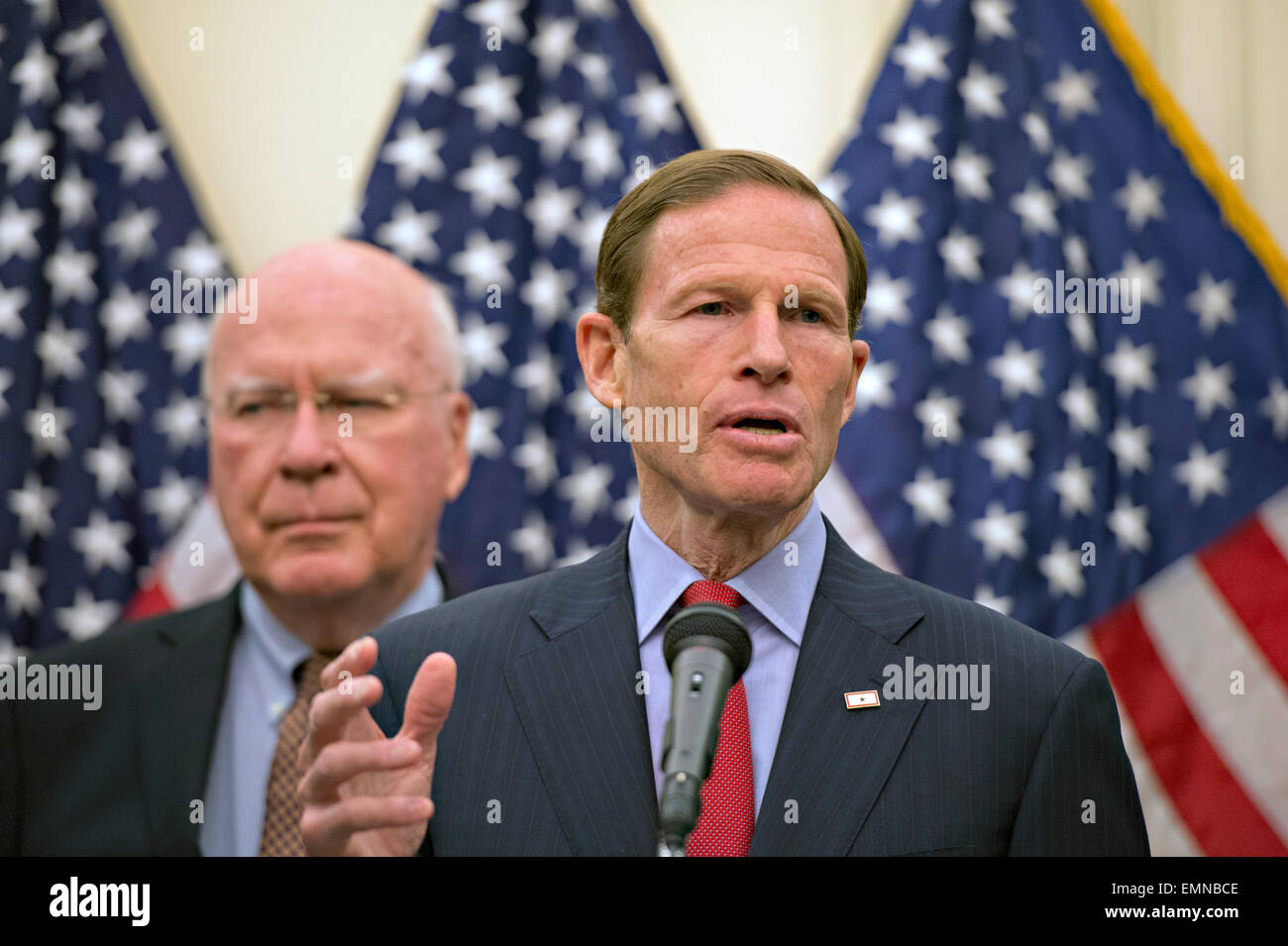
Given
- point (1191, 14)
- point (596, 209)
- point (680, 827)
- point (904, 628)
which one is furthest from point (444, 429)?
point (1191, 14)

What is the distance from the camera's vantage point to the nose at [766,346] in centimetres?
200

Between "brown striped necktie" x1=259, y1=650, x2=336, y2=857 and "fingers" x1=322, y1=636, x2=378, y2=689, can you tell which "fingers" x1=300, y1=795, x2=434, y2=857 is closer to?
"fingers" x1=322, y1=636, x2=378, y2=689

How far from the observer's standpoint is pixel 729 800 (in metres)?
1.84

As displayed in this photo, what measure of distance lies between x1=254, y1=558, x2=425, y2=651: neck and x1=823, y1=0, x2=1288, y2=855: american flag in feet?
4.59

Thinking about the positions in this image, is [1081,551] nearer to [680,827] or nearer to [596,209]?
[596,209]

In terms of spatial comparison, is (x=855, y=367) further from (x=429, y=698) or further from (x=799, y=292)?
(x=429, y=698)

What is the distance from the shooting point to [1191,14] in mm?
3982

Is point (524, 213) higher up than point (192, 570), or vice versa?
point (524, 213)

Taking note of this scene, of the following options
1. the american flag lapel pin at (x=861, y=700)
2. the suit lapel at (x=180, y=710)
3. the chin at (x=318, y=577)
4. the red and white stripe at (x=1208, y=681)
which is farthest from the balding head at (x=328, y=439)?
the red and white stripe at (x=1208, y=681)

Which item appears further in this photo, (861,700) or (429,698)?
(861,700)

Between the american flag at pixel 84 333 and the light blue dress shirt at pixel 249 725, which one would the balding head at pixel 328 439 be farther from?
the american flag at pixel 84 333

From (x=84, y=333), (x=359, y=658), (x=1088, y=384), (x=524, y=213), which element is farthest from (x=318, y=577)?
(x=1088, y=384)

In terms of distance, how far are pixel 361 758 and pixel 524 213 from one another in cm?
241

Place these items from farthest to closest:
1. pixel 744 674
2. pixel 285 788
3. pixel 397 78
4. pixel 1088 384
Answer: pixel 397 78 → pixel 1088 384 → pixel 285 788 → pixel 744 674
